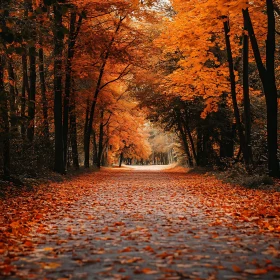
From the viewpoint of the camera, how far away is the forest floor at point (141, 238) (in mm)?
4809

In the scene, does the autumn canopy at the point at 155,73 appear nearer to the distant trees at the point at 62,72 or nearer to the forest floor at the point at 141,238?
the distant trees at the point at 62,72

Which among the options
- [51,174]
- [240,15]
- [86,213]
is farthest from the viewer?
[51,174]

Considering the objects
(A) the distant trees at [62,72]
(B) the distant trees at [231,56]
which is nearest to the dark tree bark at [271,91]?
(B) the distant trees at [231,56]

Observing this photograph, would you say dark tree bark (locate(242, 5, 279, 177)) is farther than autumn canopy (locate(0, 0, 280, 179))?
Yes

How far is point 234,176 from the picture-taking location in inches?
711

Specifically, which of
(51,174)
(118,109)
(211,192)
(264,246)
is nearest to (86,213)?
(264,246)

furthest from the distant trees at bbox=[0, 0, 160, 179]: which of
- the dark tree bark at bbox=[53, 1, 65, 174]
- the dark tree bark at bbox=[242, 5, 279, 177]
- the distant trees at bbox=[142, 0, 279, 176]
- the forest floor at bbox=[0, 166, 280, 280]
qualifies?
the dark tree bark at bbox=[242, 5, 279, 177]

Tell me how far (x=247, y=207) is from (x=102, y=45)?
14414mm

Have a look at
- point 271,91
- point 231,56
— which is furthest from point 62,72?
point 271,91

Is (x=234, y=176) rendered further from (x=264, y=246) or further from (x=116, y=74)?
(x=116, y=74)

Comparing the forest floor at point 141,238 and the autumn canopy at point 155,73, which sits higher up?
the autumn canopy at point 155,73

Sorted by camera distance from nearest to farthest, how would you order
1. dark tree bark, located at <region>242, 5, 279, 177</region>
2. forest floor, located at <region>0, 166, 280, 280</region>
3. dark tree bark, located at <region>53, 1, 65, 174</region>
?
forest floor, located at <region>0, 166, 280, 280</region> → dark tree bark, located at <region>242, 5, 279, 177</region> → dark tree bark, located at <region>53, 1, 65, 174</region>

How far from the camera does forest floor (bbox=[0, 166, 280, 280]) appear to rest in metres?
4.81

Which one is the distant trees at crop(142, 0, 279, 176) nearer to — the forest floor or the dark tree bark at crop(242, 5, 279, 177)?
the dark tree bark at crop(242, 5, 279, 177)
